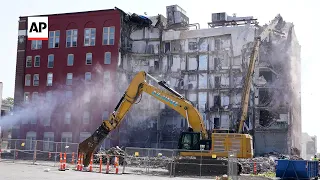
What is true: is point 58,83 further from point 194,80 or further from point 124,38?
point 194,80

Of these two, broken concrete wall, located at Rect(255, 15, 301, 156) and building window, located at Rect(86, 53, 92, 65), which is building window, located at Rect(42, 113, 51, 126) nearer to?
building window, located at Rect(86, 53, 92, 65)

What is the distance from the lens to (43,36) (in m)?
65.1

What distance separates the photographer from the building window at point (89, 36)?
6333cm

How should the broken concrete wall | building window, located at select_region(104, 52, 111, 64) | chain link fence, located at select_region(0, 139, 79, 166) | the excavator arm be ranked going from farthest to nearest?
building window, located at select_region(104, 52, 111, 64), the broken concrete wall, chain link fence, located at select_region(0, 139, 79, 166), the excavator arm

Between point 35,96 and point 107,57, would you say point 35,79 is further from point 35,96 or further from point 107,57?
point 107,57

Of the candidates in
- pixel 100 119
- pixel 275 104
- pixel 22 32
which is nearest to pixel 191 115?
pixel 275 104

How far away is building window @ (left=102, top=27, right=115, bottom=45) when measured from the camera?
62.0m

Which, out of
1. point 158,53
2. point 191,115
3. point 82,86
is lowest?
point 191,115

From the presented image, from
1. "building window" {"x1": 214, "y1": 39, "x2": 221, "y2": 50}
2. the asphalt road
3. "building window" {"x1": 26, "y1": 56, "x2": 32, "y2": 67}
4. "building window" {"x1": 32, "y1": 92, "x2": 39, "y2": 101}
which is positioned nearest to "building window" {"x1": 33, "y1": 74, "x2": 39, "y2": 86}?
"building window" {"x1": 32, "y1": 92, "x2": 39, "y2": 101}

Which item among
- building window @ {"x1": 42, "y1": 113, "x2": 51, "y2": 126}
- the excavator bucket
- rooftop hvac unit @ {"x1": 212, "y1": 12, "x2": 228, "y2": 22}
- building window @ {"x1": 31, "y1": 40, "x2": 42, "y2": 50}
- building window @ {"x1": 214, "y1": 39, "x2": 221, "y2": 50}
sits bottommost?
the excavator bucket

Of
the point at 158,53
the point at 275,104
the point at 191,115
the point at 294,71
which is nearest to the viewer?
the point at 191,115

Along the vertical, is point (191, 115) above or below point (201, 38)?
below

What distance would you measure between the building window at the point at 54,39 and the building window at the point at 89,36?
4.75 m

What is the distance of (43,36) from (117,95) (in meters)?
15.0
